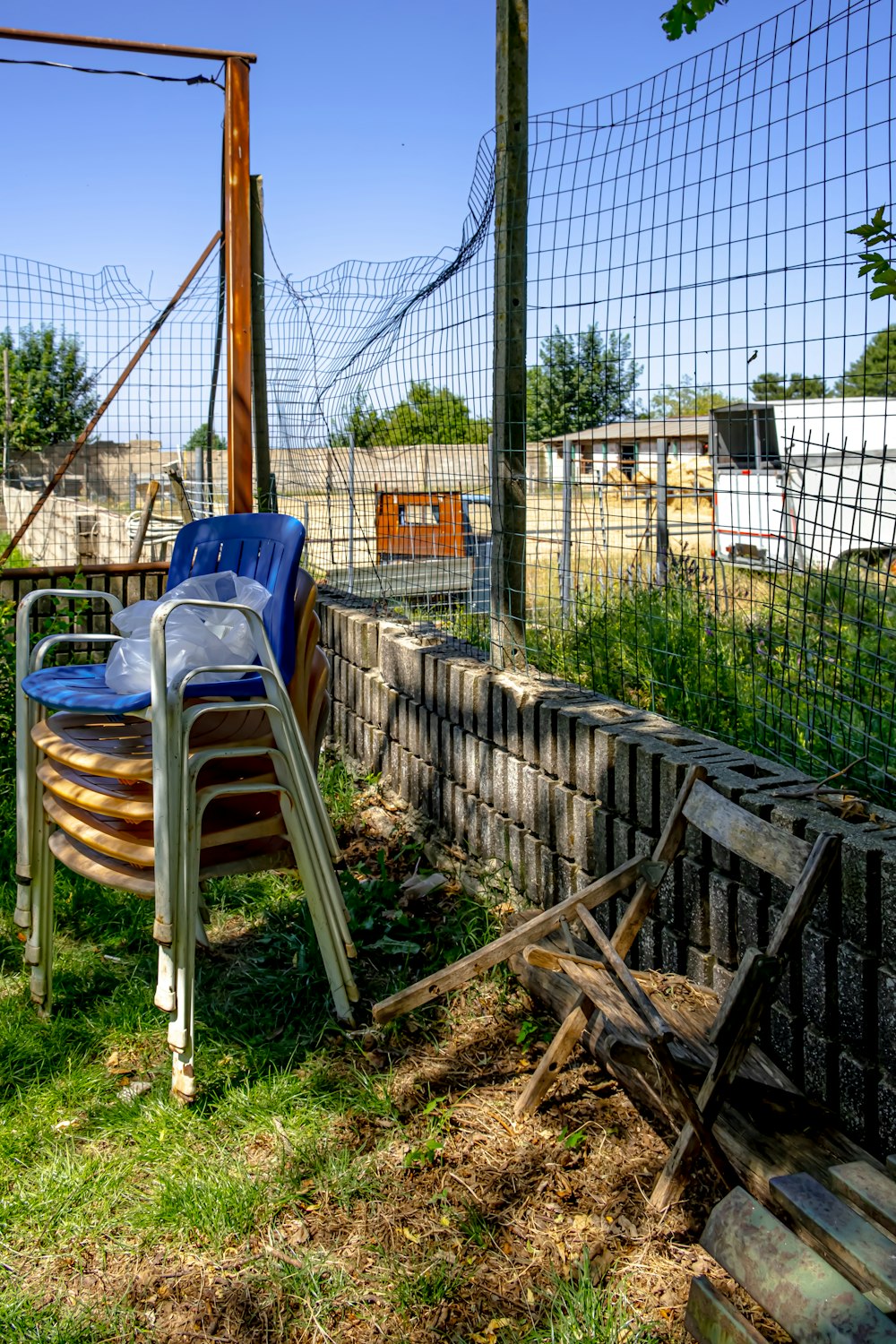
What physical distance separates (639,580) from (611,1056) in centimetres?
207

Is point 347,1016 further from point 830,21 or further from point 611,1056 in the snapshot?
point 830,21

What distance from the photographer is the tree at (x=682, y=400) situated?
3.39m

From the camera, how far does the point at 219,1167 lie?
2.71 metres

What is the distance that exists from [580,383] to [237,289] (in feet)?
8.54

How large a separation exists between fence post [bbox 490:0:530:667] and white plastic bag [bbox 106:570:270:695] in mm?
1261

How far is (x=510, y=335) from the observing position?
168 inches

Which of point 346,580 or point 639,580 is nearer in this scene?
point 639,580

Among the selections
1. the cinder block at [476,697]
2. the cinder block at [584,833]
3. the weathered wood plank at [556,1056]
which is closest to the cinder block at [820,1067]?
the weathered wood plank at [556,1056]

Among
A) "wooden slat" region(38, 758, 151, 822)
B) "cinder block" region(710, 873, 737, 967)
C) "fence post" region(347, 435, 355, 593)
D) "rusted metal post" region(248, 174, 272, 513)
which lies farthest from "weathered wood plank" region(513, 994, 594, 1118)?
"rusted metal post" region(248, 174, 272, 513)

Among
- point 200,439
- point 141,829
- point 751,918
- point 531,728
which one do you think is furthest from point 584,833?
point 200,439

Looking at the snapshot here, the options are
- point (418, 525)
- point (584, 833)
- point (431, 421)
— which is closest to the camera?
point (584, 833)

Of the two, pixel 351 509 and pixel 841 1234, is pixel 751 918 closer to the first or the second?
pixel 841 1234

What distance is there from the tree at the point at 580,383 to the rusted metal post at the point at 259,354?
115 inches

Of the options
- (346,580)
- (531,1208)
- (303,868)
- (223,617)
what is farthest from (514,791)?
(346,580)
